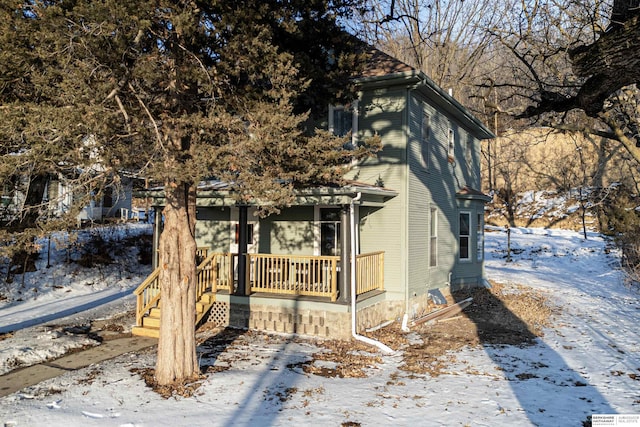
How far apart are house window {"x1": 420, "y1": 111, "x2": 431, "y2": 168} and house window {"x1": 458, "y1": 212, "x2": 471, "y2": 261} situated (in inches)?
146

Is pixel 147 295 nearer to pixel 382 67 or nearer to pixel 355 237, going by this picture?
pixel 355 237

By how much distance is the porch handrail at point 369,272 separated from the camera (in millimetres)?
10297

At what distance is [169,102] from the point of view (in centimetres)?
690

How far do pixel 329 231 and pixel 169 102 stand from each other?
242 inches

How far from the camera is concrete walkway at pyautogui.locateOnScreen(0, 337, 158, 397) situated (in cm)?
684

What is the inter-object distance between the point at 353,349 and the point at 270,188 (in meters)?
4.15

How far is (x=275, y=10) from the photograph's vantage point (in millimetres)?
6898

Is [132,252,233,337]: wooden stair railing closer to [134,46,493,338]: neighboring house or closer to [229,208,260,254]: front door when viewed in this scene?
Answer: [134,46,493,338]: neighboring house

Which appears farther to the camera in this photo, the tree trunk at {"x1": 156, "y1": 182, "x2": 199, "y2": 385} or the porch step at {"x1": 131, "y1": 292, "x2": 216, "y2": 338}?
the porch step at {"x1": 131, "y1": 292, "x2": 216, "y2": 338}

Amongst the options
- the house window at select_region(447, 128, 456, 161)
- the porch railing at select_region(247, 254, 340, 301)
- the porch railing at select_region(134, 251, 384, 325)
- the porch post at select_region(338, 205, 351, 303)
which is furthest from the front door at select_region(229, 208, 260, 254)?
the house window at select_region(447, 128, 456, 161)

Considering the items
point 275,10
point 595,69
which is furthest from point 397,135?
point 595,69

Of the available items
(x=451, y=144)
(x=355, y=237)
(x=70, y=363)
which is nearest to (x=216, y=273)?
(x=355, y=237)

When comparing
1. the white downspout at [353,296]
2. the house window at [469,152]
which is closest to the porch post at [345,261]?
the white downspout at [353,296]

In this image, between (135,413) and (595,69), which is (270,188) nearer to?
(135,413)
